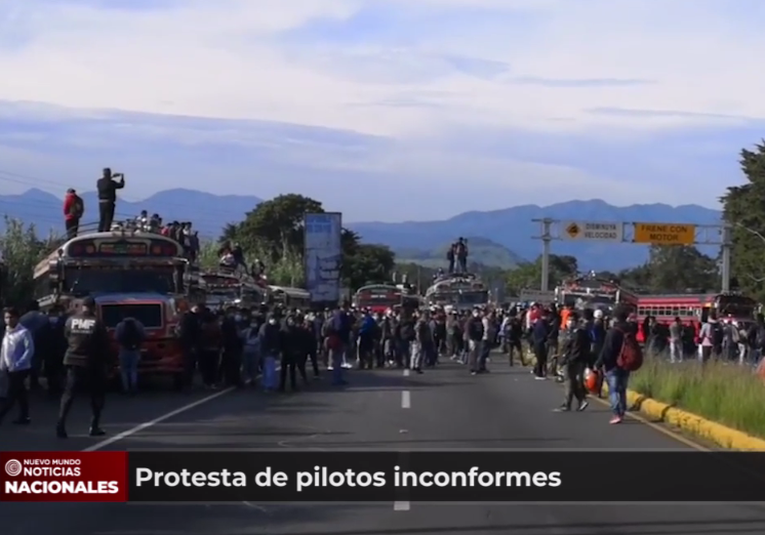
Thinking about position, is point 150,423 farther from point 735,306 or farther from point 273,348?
point 735,306

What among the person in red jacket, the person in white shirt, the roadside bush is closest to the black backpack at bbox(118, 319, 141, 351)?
the person in white shirt

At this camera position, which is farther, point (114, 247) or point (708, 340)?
point (708, 340)

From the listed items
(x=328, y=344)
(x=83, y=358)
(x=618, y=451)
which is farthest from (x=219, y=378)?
(x=618, y=451)

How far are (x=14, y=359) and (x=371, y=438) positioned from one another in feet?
16.0

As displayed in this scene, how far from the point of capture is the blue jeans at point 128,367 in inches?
965

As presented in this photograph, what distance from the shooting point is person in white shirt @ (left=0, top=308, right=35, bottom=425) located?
59.6 ft

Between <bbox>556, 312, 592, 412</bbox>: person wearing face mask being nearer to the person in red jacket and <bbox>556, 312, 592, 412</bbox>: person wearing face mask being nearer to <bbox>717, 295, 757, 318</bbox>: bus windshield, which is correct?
the person in red jacket

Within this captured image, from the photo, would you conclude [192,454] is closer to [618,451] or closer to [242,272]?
[618,451]

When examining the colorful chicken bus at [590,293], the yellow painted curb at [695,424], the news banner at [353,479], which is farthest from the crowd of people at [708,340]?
the news banner at [353,479]

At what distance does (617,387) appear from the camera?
20.7 metres

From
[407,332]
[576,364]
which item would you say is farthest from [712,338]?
[576,364]

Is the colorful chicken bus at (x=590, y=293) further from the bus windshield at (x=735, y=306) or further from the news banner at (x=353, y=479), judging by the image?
the news banner at (x=353, y=479)

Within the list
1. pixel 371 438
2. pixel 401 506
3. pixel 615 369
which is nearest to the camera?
pixel 401 506

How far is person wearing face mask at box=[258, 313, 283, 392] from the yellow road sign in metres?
44.6
